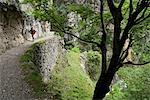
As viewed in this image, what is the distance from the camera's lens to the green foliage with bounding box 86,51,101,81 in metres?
26.8

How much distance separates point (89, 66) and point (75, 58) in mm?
2829

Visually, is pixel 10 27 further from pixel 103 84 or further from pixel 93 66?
pixel 103 84

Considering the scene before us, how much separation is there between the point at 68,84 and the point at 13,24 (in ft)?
23.5

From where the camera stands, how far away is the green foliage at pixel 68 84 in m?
16.5

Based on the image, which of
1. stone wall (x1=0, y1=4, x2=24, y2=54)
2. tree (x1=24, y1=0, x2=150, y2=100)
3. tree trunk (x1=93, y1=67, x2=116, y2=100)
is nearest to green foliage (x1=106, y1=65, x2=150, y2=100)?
tree (x1=24, y1=0, x2=150, y2=100)

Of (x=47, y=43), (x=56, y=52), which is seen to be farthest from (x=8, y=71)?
(x=56, y=52)

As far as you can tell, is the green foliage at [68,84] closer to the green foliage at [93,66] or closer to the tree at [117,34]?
the green foliage at [93,66]

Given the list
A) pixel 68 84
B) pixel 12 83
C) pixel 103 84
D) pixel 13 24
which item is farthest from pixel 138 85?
pixel 13 24

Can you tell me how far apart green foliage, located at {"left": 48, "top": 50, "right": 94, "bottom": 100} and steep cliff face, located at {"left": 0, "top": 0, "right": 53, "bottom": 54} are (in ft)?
10.7

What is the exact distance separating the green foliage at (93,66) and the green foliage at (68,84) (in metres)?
5.32

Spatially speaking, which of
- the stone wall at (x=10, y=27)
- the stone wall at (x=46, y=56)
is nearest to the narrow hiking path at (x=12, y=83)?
the stone wall at (x=46, y=56)

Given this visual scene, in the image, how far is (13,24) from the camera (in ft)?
75.4

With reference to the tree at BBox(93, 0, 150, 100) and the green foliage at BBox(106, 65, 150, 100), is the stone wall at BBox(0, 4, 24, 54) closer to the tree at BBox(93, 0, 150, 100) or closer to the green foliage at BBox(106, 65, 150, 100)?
the green foliage at BBox(106, 65, 150, 100)

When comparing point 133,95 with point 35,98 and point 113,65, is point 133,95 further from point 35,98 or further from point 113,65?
point 113,65
